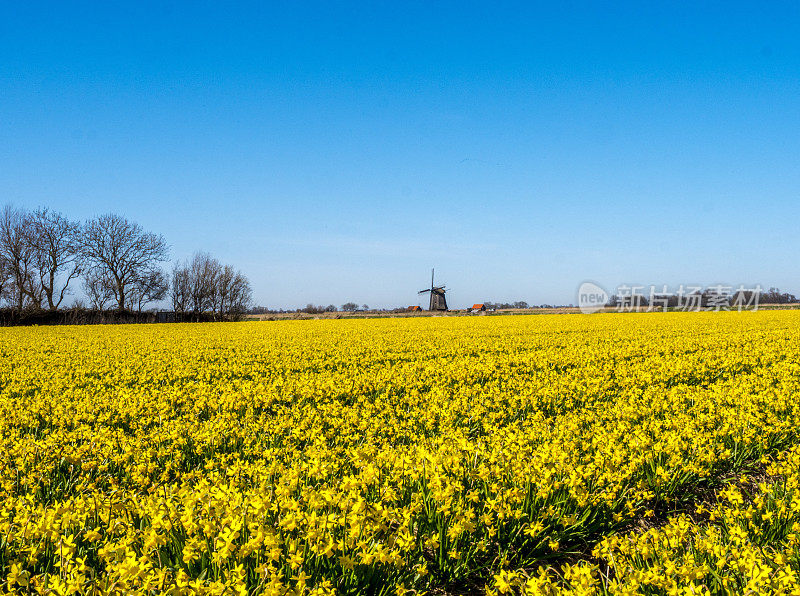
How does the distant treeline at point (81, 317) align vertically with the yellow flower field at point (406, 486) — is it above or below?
above

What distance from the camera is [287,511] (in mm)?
3541

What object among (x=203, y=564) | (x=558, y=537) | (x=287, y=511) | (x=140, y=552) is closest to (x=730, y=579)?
(x=558, y=537)

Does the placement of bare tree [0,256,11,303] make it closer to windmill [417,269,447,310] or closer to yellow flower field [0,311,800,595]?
yellow flower field [0,311,800,595]

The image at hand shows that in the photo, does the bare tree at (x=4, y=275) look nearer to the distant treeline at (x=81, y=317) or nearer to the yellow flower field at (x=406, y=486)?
the distant treeline at (x=81, y=317)

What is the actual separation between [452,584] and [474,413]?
168 inches

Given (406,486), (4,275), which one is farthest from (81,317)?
(406,486)

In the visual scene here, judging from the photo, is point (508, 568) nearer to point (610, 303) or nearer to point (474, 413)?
point (474, 413)

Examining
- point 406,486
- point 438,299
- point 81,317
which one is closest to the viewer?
point 406,486

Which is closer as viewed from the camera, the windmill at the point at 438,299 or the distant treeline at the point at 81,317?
the distant treeline at the point at 81,317

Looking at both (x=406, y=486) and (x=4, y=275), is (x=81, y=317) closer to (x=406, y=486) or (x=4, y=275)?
(x=4, y=275)

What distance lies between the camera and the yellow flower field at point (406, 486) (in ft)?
9.77

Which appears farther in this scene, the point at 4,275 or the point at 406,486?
the point at 4,275

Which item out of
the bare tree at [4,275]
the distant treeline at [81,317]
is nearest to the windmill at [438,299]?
the distant treeline at [81,317]

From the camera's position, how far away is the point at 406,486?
4469 millimetres
